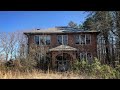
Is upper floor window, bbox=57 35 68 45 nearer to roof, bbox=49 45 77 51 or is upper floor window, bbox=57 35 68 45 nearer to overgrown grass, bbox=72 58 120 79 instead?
roof, bbox=49 45 77 51

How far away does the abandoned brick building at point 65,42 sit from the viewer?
22078 mm

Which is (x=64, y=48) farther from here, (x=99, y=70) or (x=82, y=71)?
(x=99, y=70)

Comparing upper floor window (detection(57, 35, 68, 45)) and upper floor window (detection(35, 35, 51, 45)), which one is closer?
upper floor window (detection(35, 35, 51, 45))

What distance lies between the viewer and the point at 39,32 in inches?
908

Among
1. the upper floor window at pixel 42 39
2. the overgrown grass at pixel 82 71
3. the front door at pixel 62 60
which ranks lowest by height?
the overgrown grass at pixel 82 71

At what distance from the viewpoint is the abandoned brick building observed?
2208cm

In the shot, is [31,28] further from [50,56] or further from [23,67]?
[23,67]

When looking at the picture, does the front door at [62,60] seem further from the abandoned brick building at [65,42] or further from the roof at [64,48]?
the roof at [64,48]

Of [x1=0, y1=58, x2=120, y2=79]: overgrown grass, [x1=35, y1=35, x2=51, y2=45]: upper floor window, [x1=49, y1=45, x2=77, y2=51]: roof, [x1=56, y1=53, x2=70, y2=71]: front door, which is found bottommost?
[x1=0, y1=58, x2=120, y2=79]: overgrown grass

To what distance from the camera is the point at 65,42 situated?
2325cm

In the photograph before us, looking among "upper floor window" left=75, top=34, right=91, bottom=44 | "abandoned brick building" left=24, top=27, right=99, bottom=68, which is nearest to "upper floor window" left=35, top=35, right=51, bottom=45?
"abandoned brick building" left=24, top=27, right=99, bottom=68

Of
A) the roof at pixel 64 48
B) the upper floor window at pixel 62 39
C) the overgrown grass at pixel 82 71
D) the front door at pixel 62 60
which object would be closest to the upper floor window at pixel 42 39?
the upper floor window at pixel 62 39
